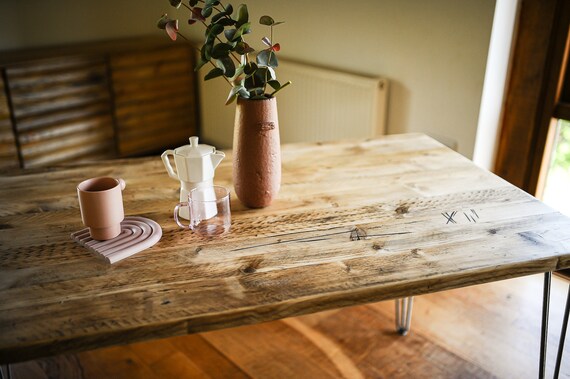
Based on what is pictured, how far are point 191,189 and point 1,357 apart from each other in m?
0.65

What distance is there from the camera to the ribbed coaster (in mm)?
1360

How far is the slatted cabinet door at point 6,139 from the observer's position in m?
3.20

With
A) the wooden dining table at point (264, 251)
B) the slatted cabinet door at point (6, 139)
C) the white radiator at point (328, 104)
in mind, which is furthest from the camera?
the slatted cabinet door at point (6, 139)

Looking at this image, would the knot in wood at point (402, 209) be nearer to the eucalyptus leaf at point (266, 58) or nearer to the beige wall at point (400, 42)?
the eucalyptus leaf at point (266, 58)

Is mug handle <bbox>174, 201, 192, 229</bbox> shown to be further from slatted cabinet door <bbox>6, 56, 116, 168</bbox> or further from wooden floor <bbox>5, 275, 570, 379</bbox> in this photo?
slatted cabinet door <bbox>6, 56, 116, 168</bbox>

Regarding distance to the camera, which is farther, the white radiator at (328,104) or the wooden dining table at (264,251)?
the white radiator at (328,104)

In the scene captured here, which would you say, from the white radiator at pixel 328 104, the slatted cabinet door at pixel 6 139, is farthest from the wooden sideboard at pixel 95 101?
the white radiator at pixel 328 104

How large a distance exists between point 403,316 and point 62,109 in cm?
241

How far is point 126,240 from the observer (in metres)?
1.41

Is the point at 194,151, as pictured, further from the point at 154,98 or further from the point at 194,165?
the point at 154,98

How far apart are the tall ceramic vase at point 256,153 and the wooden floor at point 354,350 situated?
2.34 feet

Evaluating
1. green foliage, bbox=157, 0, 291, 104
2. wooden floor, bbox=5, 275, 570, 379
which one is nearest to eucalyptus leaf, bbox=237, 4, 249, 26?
green foliage, bbox=157, 0, 291, 104

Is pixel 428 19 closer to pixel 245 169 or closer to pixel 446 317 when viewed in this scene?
pixel 446 317

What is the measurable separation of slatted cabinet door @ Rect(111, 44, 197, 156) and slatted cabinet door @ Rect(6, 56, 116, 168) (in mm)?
90
